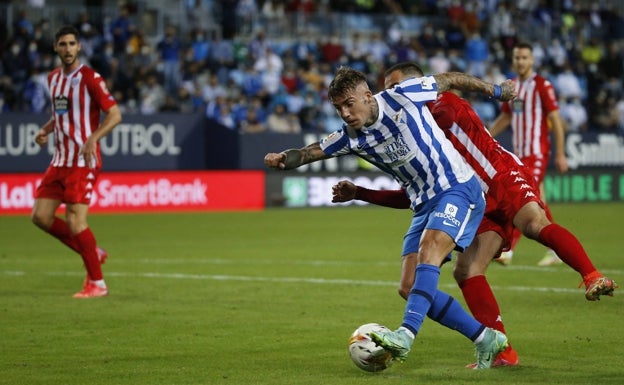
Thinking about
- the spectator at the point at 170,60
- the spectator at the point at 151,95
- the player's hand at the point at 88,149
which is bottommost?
the player's hand at the point at 88,149

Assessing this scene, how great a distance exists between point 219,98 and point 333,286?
1448 cm

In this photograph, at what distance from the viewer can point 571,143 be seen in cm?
2767

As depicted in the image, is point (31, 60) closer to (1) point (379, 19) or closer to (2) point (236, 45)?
(2) point (236, 45)

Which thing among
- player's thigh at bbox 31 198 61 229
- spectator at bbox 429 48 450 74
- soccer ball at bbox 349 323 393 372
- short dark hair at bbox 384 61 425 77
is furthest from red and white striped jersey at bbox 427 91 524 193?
spectator at bbox 429 48 450 74

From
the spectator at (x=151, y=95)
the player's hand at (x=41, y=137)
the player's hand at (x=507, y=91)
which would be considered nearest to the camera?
the player's hand at (x=507, y=91)

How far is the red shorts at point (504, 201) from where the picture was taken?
8.03 m

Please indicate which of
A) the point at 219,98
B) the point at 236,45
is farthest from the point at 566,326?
the point at 236,45

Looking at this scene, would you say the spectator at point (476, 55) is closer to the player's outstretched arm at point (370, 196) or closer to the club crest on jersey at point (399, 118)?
the player's outstretched arm at point (370, 196)

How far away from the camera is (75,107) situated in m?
11.8

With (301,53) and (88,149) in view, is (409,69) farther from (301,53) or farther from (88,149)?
(301,53)

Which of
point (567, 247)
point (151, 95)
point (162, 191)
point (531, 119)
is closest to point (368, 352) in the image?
point (567, 247)

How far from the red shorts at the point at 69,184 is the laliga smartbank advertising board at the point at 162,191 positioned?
10.7 meters

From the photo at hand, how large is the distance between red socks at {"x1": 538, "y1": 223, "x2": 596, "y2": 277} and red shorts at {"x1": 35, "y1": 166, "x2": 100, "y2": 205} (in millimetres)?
5092

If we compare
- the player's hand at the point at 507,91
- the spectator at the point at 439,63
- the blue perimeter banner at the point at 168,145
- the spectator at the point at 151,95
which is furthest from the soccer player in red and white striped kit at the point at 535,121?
the spectator at the point at 439,63
